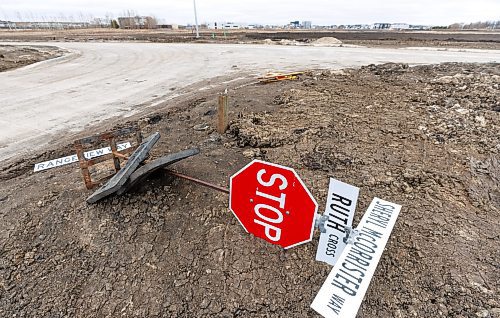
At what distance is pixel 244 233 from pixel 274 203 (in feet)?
3.81

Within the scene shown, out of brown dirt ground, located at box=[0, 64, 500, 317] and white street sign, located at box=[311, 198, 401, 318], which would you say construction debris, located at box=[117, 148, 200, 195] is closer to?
brown dirt ground, located at box=[0, 64, 500, 317]

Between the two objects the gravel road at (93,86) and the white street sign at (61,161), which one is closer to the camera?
the white street sign at (61,161)

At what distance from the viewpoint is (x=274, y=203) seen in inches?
75.2

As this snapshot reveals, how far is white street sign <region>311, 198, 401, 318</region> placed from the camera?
1720mm

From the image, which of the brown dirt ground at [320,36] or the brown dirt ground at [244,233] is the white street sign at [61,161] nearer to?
the brown dirt ground at [244,233]

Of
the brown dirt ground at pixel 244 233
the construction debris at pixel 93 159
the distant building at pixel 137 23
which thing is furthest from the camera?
the distant building at pixel 137 23

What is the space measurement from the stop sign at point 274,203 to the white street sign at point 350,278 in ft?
1.05

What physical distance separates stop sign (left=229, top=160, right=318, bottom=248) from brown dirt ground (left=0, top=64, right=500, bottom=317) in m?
0.77

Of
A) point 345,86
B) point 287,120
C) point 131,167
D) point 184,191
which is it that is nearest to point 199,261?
point 184,191

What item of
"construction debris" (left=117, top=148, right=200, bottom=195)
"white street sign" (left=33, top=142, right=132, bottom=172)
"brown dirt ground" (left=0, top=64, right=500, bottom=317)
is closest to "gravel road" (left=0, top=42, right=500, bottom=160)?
"white street sign" (left=33, top=142, right=132, bottom=172)

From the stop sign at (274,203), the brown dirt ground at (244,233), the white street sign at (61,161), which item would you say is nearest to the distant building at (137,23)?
the white street sign at (61,161)

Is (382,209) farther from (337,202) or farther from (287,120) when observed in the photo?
(287,120)

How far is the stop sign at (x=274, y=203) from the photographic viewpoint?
177 centimetres

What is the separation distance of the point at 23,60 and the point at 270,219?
17811 millimetres
